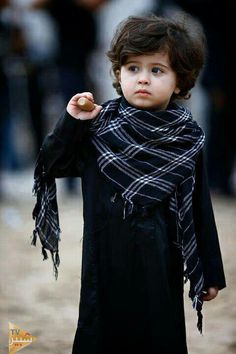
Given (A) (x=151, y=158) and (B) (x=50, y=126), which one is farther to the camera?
(B) (x=50, y=126)

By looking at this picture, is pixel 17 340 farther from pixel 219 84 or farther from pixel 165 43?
pixel 219 84

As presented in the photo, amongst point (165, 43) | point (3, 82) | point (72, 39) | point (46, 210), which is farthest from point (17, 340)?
point (3, 82)

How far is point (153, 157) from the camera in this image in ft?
8.39

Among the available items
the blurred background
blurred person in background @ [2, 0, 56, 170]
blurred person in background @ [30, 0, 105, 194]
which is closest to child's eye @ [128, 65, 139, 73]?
the blurred background

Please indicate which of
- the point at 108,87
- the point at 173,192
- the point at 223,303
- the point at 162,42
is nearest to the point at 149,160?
the point at 173,192

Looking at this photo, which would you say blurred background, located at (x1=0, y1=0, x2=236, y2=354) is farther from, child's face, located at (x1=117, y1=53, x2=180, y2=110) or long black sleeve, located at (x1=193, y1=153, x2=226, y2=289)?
long black sleeve, located at (x1=193, y1=153, x2=226, y2=289)

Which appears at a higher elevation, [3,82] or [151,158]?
[3,82]

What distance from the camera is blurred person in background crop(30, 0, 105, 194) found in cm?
730

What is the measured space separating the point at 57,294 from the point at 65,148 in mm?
1897

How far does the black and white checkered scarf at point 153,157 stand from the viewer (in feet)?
8.34

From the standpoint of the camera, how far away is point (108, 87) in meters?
11.7

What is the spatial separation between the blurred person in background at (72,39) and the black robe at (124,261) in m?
4.82

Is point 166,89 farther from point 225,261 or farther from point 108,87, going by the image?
point 108,87

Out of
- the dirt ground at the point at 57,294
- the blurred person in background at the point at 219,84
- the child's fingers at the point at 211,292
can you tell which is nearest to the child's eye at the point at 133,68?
the child's fingers at the point at 211,292
